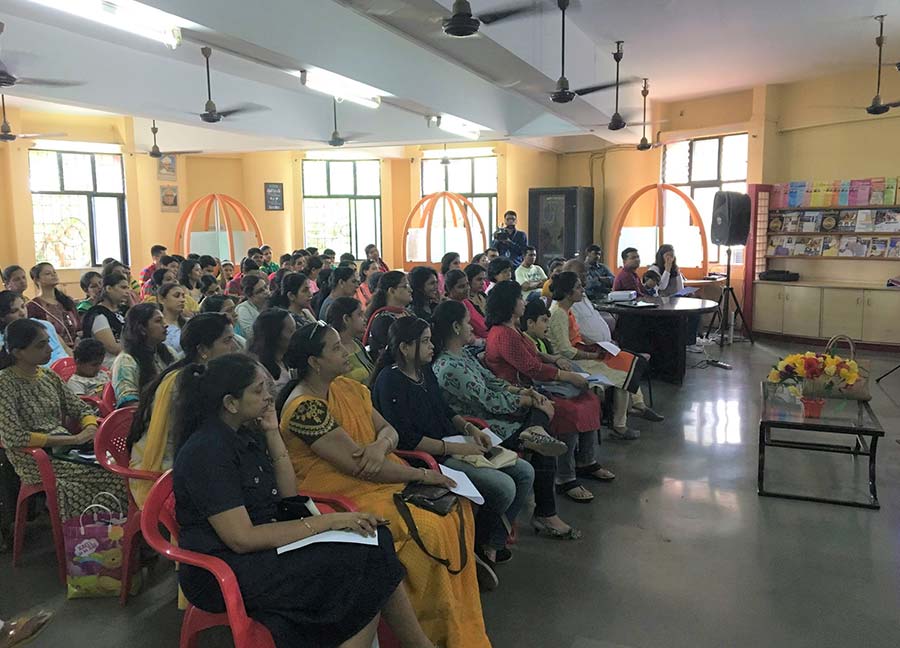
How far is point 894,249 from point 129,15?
27.4ft

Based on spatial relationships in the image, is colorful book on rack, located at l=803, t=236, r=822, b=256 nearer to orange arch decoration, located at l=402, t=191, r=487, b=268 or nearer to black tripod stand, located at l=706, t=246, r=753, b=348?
black tripod stand, located at l=706, t=246, r=753, b=348

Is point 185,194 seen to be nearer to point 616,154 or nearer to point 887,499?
point 616,154

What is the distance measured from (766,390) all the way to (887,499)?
847 millimetres

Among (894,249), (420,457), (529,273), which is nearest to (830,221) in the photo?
(894,249)

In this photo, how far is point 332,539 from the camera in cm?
200

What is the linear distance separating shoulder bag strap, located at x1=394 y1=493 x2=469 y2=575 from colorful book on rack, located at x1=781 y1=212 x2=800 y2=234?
813 cm

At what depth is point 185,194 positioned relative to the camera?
12.1 m

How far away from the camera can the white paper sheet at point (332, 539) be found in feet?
6.45

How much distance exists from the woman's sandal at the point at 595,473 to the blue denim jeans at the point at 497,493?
45.7 inches

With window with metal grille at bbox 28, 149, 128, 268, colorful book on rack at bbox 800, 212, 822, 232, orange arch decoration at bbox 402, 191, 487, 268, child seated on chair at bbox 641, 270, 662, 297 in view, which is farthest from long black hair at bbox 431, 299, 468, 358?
window with metal grille at bbox 28, 149, 128, 268

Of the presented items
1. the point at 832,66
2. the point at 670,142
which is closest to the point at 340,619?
the point at 832,66

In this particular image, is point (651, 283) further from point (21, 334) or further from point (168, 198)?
point (168, 198)

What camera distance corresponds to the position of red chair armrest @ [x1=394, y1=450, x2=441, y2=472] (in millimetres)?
2754

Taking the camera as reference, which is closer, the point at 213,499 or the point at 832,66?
the point at 213,499
